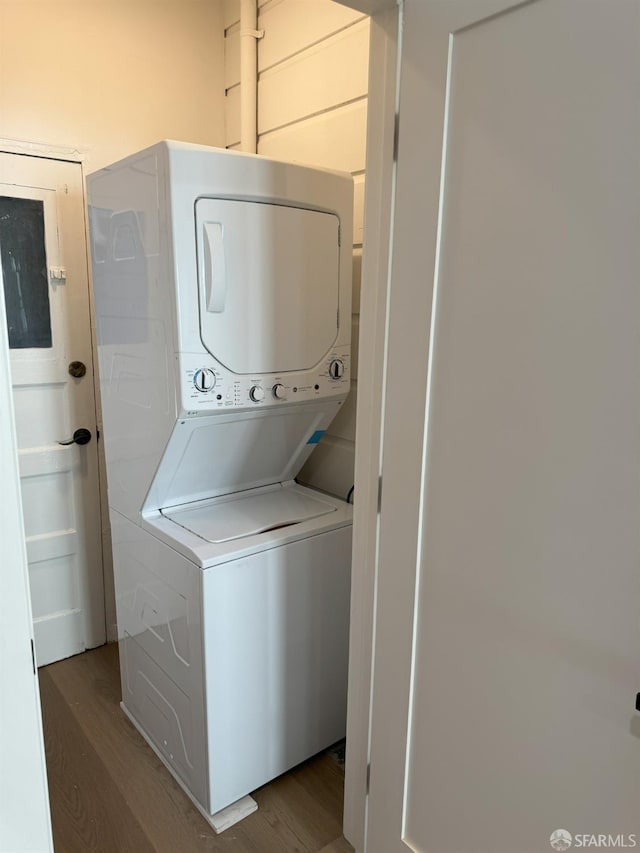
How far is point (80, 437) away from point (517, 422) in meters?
1.97

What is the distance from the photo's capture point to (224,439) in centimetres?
187

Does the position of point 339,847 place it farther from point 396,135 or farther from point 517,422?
point 396,135

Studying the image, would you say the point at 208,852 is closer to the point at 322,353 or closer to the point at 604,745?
the point at 604,745

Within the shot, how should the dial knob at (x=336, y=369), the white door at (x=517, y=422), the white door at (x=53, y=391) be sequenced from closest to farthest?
the white door at (x=517, y=422) < the dial knob at (x=336, y=369) < the white door at (x=53, y=391)

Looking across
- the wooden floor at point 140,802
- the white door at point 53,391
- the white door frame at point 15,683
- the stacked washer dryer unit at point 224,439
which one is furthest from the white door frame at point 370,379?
the white door at point 53,391

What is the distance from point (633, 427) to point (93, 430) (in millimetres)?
2185

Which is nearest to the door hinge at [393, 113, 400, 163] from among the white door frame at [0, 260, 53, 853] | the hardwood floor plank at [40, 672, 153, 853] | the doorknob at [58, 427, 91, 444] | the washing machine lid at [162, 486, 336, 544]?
the white door frame at [0, 260, 53, 853]

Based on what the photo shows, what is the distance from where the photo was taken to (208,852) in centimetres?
174

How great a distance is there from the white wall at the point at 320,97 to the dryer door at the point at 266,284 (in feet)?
0.99

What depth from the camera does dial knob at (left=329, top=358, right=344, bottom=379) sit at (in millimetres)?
1994

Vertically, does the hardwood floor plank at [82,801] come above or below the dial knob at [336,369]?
below

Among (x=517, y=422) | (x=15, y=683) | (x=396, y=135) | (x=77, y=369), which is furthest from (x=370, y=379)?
(x=77, y=369)

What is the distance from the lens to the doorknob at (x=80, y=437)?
8.24 feet

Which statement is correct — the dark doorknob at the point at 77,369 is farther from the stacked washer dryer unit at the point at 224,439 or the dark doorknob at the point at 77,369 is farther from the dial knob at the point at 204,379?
the dial knob at the point at 204,379
